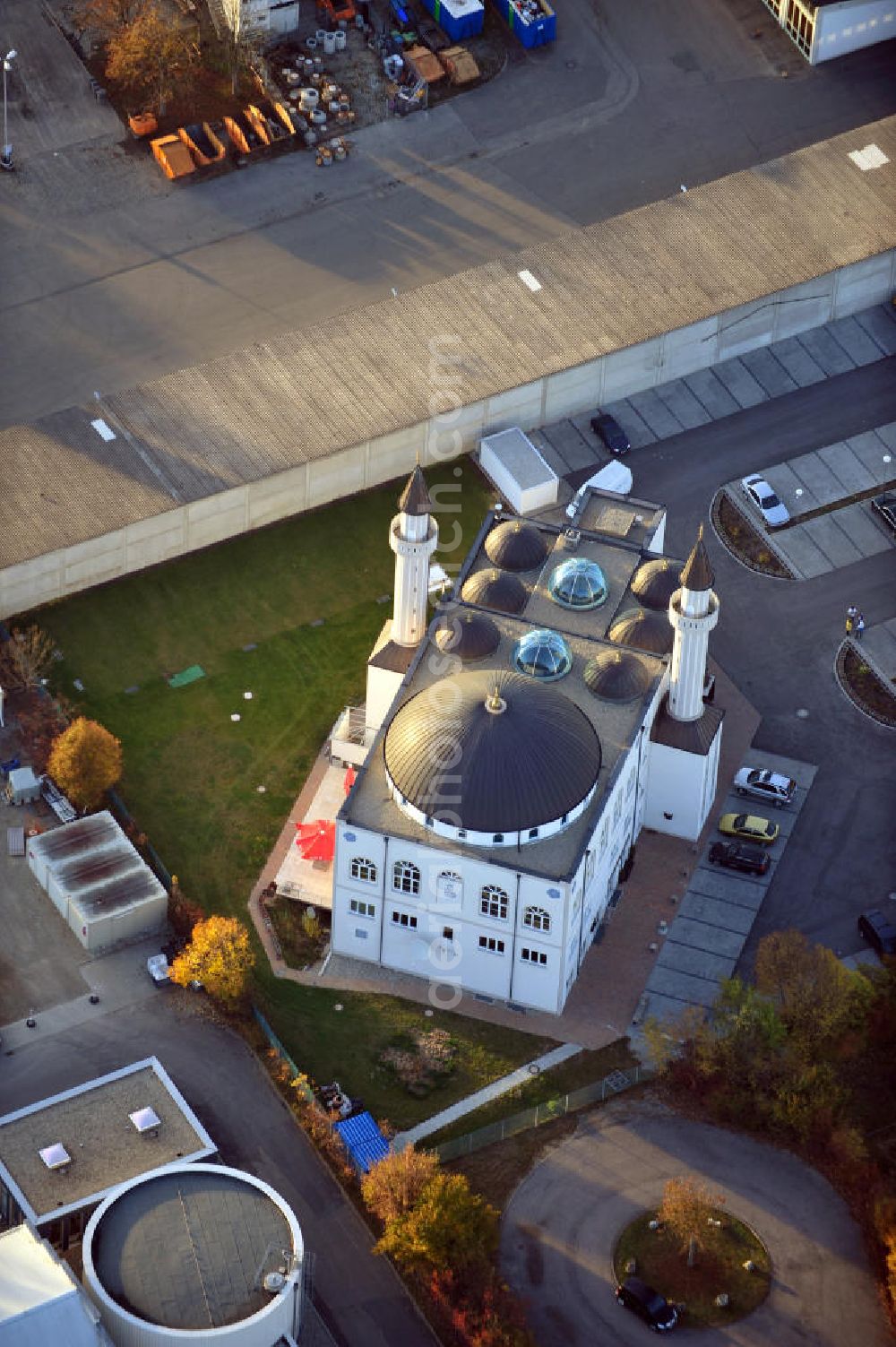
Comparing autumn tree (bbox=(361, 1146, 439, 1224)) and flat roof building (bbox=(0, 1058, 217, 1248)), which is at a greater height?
flat roof building (bbox=(0, 1058, 217, 1248))

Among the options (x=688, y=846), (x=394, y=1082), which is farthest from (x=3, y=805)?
(x=688, y=846)

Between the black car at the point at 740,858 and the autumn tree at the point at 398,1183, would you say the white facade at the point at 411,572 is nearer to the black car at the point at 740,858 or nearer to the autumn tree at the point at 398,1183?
the black car at the point at 740,858

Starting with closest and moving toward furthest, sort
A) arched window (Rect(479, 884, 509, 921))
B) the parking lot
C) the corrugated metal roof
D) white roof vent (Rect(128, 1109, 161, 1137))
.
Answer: white roof vent (Rect(128, 1109, 161, 1137)) < the corrugated metal roof < arched window (Rect(479, 884, 509, 921)) < the parking lot

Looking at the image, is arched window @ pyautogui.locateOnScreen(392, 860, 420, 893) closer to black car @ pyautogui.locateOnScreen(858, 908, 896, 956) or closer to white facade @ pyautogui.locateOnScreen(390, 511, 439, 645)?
white facade @ pyautogui.locateOnScreen(390, 511, 439, 645)

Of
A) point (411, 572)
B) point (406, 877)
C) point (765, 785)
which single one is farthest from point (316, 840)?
point (765, 785)

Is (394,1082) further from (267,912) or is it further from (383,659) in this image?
(383,659)

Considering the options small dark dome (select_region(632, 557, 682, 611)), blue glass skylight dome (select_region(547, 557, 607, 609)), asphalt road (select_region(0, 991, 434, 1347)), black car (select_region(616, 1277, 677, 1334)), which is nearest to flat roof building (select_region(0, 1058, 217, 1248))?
asphalt road (select_region(0, 991, 434, 1347))
